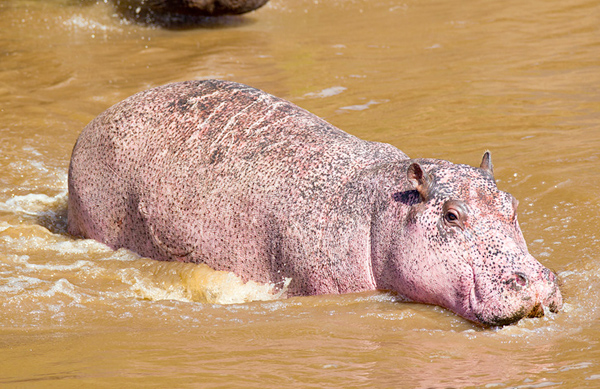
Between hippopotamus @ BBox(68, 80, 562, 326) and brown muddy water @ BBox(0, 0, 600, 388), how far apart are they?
16 centimetres

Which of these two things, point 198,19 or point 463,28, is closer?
point 463,28

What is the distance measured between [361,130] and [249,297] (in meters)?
3.78

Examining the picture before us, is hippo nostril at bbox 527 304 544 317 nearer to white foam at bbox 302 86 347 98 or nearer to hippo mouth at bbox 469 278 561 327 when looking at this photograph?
hippo mouth at bbox 469 278 561 327

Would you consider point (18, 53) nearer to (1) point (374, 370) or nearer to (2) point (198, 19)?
(2) point (198, 19)

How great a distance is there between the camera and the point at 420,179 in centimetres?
471

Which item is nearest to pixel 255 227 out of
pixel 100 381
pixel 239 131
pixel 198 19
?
pixel 239 131

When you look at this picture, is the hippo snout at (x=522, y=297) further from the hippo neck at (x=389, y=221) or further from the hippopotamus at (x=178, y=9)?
the hippopotamus at (x=178, y=9)

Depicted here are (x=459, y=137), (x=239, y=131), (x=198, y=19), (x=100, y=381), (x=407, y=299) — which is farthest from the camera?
(x=198, y=19)

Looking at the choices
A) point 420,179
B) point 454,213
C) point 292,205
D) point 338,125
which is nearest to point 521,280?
point 454,213

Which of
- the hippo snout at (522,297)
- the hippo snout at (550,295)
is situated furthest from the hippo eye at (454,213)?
the hippo snout at (550,295)

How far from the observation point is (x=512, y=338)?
163 inches

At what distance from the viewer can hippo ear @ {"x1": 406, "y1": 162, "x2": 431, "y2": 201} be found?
4.67 meters

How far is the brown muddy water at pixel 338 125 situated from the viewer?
381cm

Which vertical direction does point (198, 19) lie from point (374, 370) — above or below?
above
